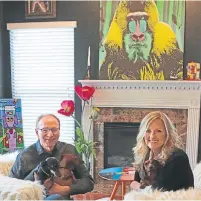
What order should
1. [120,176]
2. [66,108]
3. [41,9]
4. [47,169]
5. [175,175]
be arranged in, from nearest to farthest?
[175,175]
[47,169]
[120,176]
[66,108]
[41,9]

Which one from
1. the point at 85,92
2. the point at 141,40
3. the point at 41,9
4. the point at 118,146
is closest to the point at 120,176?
the point at 118,146

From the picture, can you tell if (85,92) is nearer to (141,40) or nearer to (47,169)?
(141,40)

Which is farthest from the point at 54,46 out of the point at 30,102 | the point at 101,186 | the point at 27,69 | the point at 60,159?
the point at 60,159

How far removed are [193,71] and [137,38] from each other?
0.80m

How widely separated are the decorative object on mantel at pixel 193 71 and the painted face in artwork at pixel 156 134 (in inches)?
79.5

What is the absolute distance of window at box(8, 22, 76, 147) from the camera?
3884 millimetres

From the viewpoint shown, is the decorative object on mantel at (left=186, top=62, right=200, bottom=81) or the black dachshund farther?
the decorative object on mantel at (left=186, top=62, right=200, bottom=81)

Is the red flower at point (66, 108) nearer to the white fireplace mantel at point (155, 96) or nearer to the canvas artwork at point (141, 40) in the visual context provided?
the white fireplace mantel at point (155, 96)

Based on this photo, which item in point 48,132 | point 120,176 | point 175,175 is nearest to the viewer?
point 175,175

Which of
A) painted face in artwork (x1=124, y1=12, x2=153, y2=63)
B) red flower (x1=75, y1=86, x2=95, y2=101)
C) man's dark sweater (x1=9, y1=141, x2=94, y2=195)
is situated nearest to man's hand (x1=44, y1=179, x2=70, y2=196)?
man's dark sweater (x1=9, y1=141, x2=94, y2=195)

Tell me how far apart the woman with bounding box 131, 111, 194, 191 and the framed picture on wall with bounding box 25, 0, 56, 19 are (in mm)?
2612

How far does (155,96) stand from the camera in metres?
3.65

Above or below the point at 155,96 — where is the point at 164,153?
below

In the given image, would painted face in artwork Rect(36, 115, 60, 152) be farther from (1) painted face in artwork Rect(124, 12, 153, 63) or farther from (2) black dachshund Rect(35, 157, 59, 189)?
(1) painted face in artwork Rect(124, 12, 153, 63)
